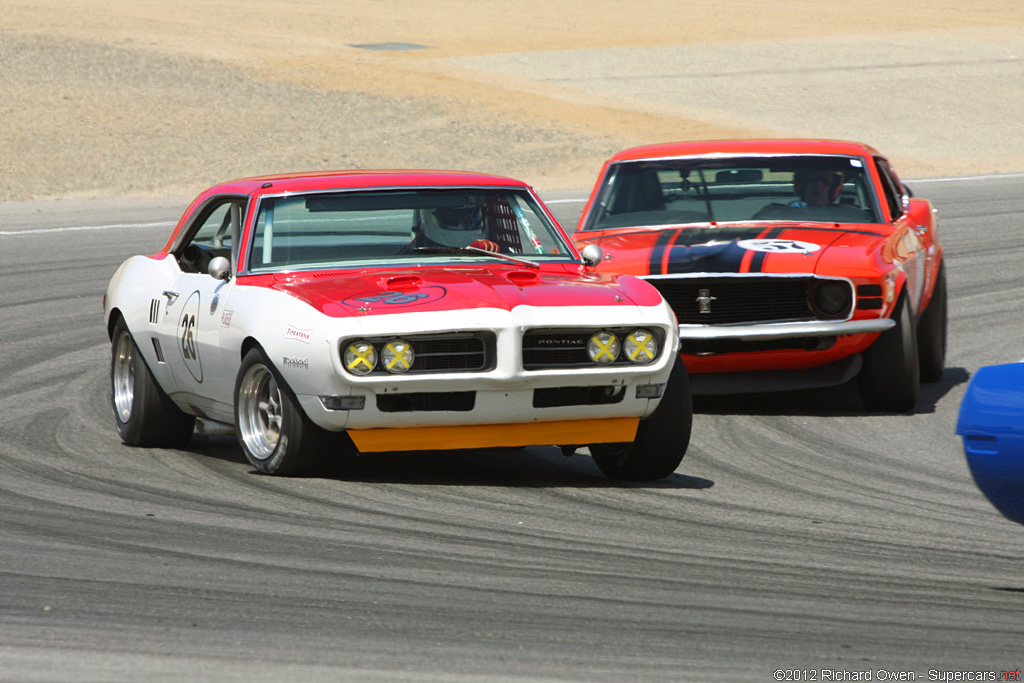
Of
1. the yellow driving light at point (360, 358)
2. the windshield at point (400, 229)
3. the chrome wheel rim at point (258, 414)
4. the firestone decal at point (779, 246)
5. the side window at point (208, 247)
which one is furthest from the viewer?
the firestone decal at point (779, 246)

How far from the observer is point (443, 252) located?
22.9 feet

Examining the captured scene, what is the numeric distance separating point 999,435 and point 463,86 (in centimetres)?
3868

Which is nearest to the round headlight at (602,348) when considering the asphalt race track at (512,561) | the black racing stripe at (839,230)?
the asphalt race track at (512,561)

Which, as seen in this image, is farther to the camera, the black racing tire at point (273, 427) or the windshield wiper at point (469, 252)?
the windshield wiper at point (469, 252)

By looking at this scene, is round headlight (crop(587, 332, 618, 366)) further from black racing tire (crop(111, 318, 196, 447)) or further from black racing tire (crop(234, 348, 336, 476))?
black racing tire (crop(111, 318, 196, 447))

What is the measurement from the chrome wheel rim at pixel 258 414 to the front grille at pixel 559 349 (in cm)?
110

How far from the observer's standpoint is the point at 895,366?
327 inches

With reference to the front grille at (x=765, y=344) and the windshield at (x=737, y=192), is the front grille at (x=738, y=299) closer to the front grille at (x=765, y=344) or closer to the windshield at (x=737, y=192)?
the front grille at (x=765, y=344)

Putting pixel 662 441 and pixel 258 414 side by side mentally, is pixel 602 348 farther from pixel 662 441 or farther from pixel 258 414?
pixel 258 414

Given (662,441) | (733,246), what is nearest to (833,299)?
(733,246)

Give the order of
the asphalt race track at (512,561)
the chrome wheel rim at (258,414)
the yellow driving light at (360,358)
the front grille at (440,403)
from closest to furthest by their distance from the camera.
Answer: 1. the asphalt race track at (512,561)
2. the yellow driving light at (360,358)
3. the front grille at (440,403)
4. the chrome wheel rim at (258,414)

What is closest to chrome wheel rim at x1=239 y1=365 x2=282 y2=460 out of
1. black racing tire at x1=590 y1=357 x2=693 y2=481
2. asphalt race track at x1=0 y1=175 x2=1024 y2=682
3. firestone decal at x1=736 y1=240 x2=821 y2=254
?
asphalt race track at x1=0 y1=175 x2=1024 y2=682

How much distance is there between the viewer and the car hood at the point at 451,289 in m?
6.04

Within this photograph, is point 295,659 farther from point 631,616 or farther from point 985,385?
point 985,385
